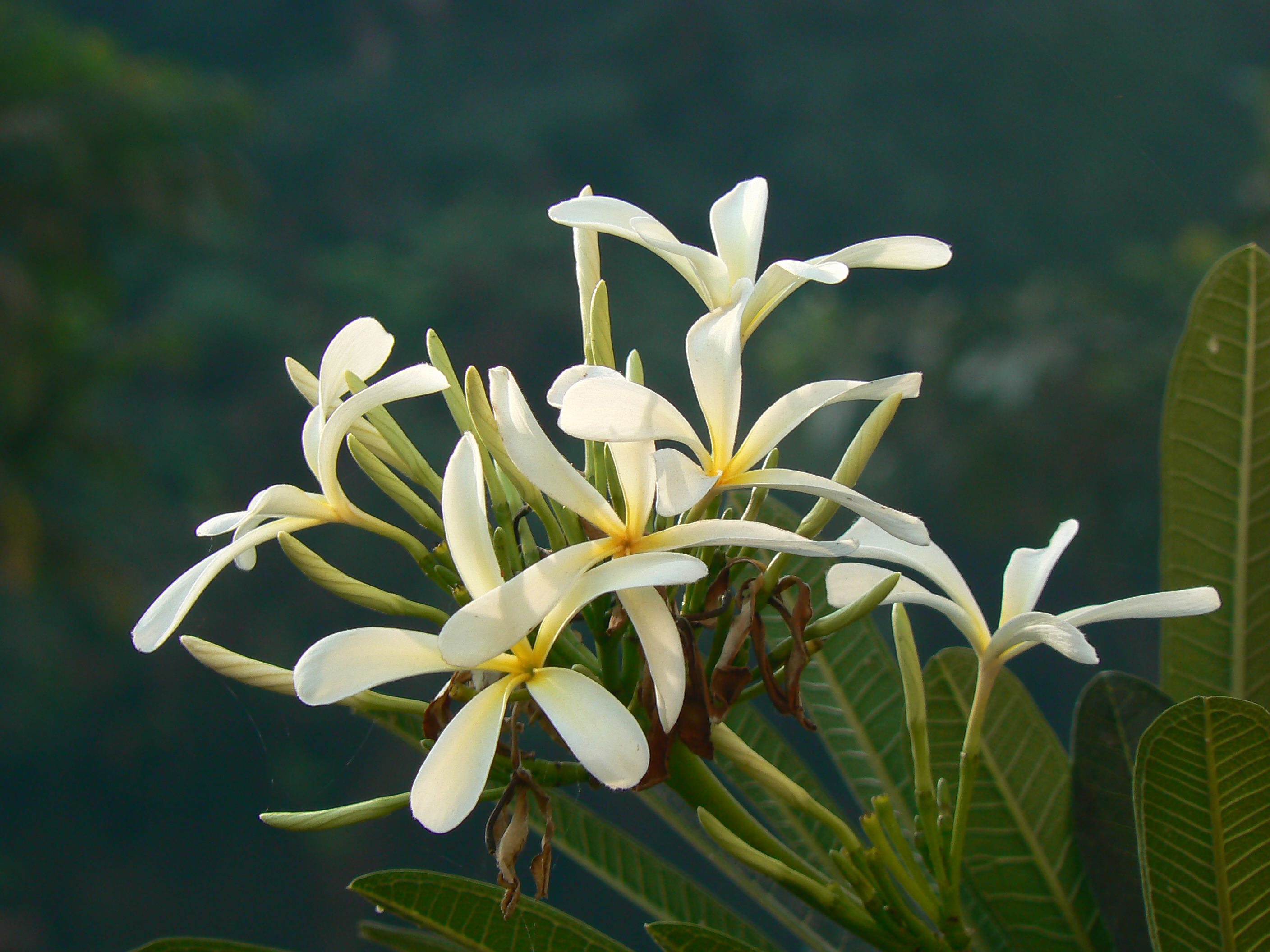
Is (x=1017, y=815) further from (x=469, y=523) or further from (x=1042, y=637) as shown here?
(x=469, y=523)

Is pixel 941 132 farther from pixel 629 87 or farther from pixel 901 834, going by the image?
pixel 901 834

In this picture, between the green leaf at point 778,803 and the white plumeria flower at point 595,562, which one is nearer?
the white plumeria flower at point 595,562

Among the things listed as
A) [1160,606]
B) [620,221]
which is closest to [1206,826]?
Result: [1160,606]

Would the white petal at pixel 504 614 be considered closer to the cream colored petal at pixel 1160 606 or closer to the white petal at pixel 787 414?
the white petal at pixel 787 414

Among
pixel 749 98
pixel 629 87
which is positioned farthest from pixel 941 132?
pixel 629 87

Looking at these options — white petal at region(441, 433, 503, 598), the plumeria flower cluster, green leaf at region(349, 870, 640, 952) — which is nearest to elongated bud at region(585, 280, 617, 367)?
the plumeria flower cluster

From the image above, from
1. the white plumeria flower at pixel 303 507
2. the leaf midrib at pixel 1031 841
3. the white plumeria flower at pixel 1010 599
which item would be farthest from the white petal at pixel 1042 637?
the white plumeria flower at pixel 303 507
